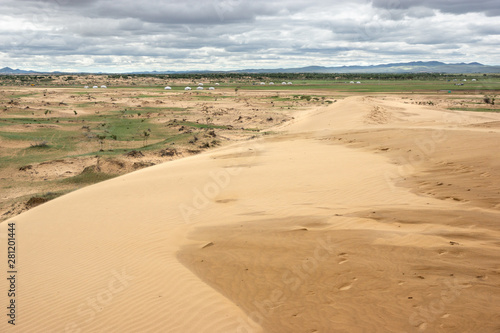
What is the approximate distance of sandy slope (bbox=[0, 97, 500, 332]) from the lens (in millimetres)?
4859

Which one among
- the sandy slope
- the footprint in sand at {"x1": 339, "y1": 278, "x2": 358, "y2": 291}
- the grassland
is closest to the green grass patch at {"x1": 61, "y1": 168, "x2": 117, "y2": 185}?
the grassland

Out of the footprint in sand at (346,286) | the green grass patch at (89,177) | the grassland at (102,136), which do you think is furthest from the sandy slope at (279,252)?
the grassland at (102,136)

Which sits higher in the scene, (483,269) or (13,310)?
(483,269)

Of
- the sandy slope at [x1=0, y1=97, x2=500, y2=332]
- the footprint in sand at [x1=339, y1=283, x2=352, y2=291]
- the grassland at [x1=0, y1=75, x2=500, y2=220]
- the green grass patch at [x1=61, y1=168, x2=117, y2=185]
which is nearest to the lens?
the sandy slope at [x1=0, y1=97, x2=500, y2=332]

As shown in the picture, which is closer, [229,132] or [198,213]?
[198,213]

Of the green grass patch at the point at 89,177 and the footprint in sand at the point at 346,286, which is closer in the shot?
the footprint in sand at the point at 346,286

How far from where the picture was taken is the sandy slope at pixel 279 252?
4859mm

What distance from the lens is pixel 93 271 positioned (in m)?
6.86

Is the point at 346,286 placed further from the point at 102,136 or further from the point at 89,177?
the point at 102,136

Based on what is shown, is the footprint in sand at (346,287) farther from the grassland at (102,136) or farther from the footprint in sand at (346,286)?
the grassland at (102,136)

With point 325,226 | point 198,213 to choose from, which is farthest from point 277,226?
point 198,213

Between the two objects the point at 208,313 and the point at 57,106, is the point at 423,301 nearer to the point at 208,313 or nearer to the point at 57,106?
the point at 208,313

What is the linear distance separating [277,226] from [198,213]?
8.35 ft

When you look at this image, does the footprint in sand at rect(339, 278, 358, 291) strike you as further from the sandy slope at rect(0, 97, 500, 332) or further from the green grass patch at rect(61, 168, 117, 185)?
the green grass patch at rect(61, 168, 117, 185)
